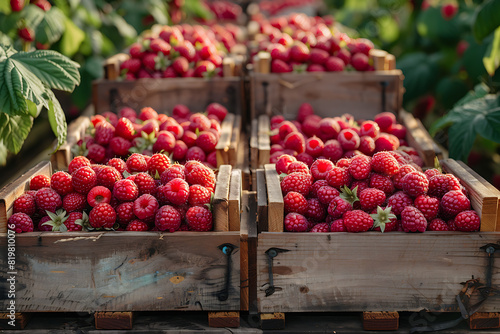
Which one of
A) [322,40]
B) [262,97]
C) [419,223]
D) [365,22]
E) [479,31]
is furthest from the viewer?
[365,22]

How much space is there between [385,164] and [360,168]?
0.10 metres

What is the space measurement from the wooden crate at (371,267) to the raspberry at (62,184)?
0.76m

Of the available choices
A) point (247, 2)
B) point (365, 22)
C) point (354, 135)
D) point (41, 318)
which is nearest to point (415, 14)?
point (365, 22)

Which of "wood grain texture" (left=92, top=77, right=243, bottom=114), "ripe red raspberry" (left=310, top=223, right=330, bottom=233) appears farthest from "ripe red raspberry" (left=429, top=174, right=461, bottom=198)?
"wood grain texture" (left=92, top=77, right=243, bottom=114)

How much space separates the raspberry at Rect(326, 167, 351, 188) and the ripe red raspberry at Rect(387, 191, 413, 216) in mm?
183

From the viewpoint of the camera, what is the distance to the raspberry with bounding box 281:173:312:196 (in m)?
2.03

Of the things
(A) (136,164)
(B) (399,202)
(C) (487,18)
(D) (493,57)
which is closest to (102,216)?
(A) (136,164)

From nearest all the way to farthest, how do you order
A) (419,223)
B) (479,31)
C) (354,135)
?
(419,223)
(354,135)
(479,31)

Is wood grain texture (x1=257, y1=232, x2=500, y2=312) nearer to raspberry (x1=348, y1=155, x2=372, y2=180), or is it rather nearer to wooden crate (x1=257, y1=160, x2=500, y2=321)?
wooden crate (x1=257, y1=160, x2=500, y2=321)

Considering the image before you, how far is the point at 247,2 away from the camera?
31.7 feet

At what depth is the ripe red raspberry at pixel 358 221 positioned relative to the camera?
1815 mm

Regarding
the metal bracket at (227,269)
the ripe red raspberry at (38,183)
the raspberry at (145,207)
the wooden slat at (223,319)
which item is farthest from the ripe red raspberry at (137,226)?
the ripe red raspberry at (38,183)

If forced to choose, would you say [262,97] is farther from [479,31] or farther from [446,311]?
[446,311]

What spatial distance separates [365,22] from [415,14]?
88 cm
